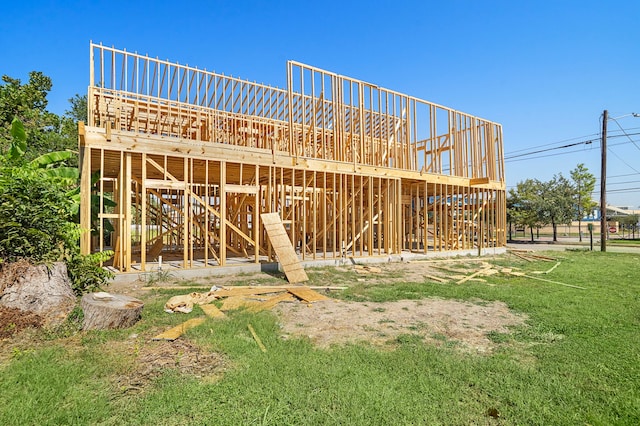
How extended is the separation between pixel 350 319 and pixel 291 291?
2.29 meters

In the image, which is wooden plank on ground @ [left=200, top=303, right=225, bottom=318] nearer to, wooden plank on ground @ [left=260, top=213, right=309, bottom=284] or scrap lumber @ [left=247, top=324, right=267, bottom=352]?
scrap lumber @ [left=247, top=324, right=267, bottom=352]

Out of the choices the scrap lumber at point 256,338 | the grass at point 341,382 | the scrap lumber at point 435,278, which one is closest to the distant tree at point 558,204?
the scrap lumber at point 435,278

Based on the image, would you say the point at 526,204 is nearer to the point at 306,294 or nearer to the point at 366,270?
the point at 366,270

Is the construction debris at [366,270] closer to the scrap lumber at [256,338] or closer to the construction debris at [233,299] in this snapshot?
the construction debris at [233,299]

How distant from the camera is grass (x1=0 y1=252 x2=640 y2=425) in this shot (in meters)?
2.88

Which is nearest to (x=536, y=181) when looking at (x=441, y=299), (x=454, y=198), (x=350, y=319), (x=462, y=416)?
(x=454, y=198)

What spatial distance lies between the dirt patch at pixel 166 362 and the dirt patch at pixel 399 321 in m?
1.36

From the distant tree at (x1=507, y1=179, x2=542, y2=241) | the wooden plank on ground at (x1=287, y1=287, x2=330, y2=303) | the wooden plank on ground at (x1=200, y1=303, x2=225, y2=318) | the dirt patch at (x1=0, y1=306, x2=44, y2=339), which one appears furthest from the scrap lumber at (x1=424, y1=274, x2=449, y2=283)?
the distant tree at (x1=507, y1=179, x2=542, y2=241)

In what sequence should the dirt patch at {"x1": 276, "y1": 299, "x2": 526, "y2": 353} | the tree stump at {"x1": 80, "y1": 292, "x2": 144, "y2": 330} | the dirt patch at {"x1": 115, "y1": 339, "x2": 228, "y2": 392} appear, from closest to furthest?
the dirt patch at {"x1": 115, "y1": 339, "x2": 228, "y2": 392} → the dirt patch at {"x1": 276, "y1": 299, "x2": 526, "y2": 353} → the tree stump at {"x1": 80, "y1": 292, "x2": 144, "y2": 330}

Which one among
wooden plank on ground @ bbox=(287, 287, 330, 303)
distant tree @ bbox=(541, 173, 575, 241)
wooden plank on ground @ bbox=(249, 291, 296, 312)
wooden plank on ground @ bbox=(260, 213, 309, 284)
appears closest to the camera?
wooden plank on ground @ bbox=(249, 291, 296, 312)

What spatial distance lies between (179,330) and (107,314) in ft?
3.62

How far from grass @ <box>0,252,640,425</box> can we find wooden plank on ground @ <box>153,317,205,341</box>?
0.70 feet

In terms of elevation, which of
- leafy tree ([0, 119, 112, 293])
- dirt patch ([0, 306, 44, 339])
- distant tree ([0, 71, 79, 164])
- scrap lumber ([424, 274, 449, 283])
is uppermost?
distant tree ([0, 71, 79, 164])

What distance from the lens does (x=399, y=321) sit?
5.71 metres
